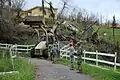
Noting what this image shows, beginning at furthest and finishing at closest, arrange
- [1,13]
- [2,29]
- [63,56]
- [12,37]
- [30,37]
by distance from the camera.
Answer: [30,37] → [12,37] → [2,29] → [1,13] → [63,56]

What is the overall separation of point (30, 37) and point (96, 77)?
38868 mm

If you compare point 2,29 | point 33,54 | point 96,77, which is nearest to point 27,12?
point 2,29

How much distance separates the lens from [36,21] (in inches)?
2014

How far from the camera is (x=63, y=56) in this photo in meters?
31.8

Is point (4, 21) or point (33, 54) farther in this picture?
point (4, 21)

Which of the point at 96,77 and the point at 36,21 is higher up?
the point at 36,21

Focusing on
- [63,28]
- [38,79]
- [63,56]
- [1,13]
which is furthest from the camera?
[63,28]

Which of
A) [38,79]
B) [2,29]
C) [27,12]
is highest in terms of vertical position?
[27,12]

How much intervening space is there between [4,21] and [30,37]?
1176 cm

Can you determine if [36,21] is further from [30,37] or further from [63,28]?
[63,28]

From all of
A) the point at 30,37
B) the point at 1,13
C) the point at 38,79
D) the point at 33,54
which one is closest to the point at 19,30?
the point at 30,37

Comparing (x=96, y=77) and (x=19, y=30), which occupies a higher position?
(x=19, y=30)

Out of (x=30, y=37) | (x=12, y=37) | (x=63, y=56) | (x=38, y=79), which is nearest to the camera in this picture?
(x=38, y=79)

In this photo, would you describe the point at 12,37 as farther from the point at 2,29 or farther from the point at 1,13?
the point at 1,13
